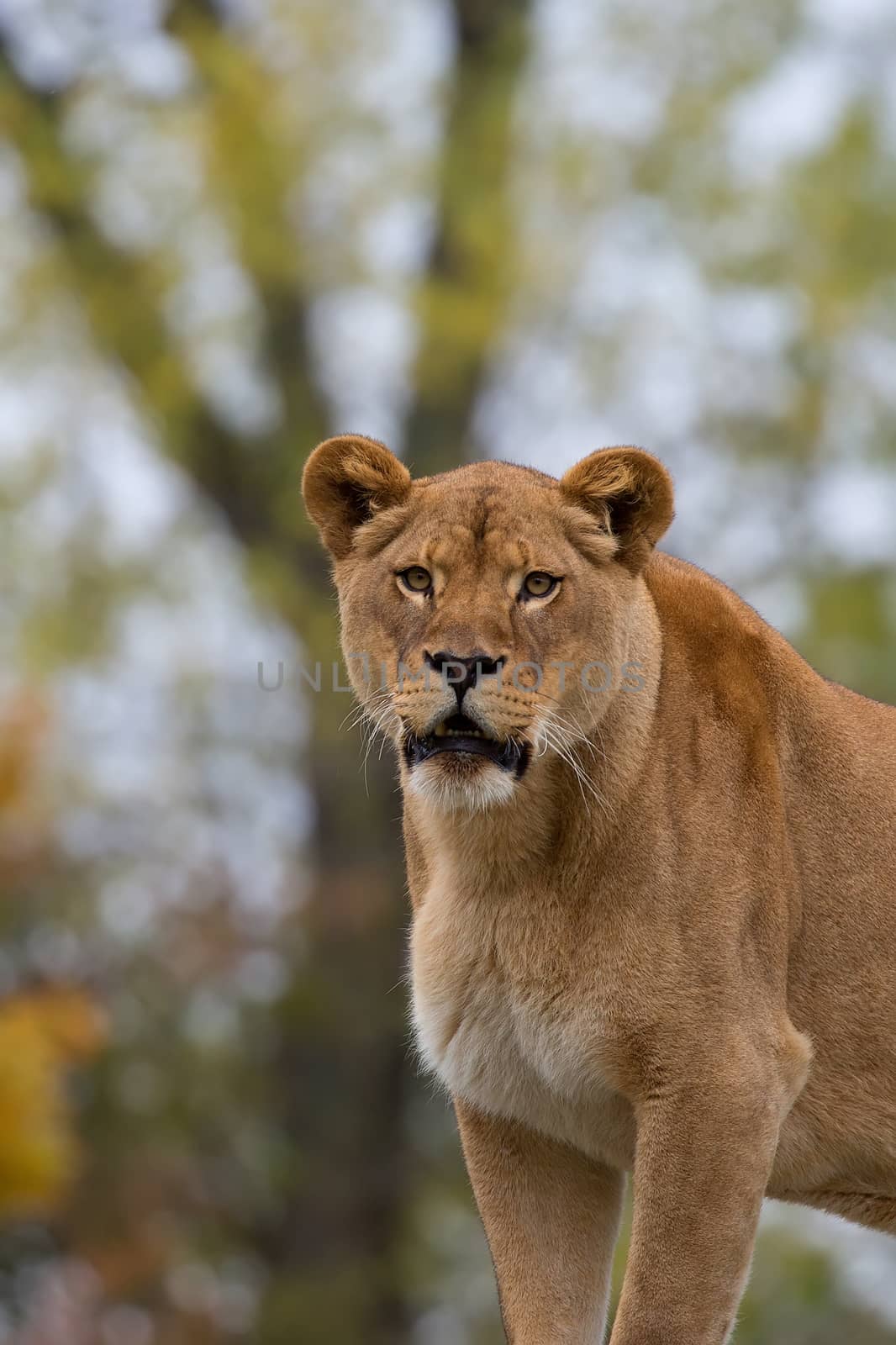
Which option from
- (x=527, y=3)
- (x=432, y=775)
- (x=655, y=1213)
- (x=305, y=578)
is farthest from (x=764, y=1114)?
(x=527, y=3)

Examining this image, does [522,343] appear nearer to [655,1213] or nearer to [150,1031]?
[150,1031]

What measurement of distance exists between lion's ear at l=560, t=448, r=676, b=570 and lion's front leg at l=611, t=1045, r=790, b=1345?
1128 millimetres

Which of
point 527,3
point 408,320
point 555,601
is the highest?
point 527,3

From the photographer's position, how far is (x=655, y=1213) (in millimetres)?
3977

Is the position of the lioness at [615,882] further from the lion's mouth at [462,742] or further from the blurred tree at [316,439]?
the blurred tree at [316,439]

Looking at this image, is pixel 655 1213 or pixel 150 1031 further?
pixel 150 1031

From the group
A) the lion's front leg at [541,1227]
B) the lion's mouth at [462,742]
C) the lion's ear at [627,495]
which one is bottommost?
the lion's front leg at [541,1227]

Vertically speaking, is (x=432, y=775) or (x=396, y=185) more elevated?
(x=396, y=185)

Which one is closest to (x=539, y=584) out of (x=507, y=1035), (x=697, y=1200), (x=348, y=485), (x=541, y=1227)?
(x=348, y=485)

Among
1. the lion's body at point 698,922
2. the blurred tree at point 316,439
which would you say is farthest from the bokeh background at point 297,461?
the lion's body at point 698,922

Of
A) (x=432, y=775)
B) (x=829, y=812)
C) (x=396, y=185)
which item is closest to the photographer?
(x=432, y=775)

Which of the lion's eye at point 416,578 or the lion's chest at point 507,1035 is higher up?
the lion's eye at point 416,578

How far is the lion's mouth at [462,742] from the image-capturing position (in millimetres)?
3947

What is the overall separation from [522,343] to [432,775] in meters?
14.1
